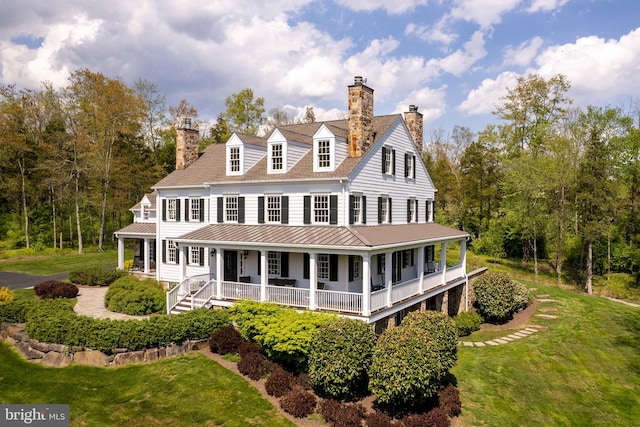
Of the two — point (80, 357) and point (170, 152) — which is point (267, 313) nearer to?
point (80, 357)

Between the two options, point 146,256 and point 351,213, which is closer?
point 351,213

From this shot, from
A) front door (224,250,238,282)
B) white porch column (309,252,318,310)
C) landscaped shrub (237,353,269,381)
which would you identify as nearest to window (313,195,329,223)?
white porch column (309,252,318,310)

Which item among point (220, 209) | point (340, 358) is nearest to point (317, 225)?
point (220, 209)

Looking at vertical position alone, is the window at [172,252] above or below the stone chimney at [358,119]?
below

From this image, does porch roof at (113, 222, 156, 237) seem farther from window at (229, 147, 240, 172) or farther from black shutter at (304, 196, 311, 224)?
black shutter at (304, 196, 311, 224)

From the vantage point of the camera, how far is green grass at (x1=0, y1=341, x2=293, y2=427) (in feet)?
45.2

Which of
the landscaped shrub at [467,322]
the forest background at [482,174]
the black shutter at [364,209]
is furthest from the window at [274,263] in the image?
the forest background at [482,174]

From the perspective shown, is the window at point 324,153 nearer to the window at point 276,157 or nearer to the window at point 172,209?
the window at point 276,157

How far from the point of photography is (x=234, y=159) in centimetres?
2502

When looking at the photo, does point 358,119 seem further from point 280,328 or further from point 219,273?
point 280,328

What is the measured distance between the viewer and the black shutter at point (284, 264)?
2275cm

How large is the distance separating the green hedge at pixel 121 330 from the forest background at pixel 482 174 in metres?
28.6

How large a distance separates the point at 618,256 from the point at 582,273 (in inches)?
132

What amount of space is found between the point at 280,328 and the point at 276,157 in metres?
10.1
